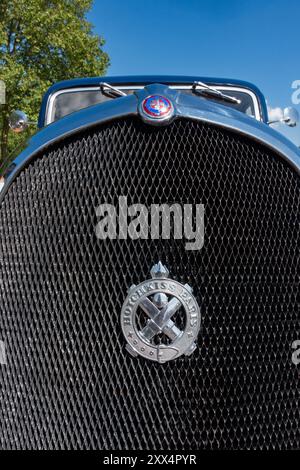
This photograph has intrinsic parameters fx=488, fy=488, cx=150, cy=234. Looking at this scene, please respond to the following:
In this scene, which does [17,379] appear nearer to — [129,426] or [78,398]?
[78,398]

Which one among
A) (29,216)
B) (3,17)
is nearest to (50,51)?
(3,17)

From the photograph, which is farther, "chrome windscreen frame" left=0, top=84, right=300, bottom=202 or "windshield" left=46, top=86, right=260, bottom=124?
"windshield" left=46, top=86, right=260, bottom=124

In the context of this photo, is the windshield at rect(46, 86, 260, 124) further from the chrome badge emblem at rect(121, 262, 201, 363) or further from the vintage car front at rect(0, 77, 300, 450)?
the chrome badge emblem at rect(121, 262, 201, 363)

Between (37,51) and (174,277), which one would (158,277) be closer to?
(174,277)

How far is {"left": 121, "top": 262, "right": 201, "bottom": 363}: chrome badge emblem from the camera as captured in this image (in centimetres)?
147

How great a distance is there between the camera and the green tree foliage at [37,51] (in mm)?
15531

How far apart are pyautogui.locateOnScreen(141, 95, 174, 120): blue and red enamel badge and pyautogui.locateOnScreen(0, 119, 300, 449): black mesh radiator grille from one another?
2.0 inches

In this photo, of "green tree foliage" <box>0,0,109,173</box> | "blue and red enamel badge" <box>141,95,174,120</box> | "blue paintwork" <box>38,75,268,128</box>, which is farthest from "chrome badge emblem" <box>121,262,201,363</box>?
"green tree foliage" <box>0,0,109,173</box>

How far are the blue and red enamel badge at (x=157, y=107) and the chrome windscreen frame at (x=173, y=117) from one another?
0.7 inches

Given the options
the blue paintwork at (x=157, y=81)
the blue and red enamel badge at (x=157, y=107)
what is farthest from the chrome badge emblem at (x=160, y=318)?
the blue paintwork at (x=157, y=81)

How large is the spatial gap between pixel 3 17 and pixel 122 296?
17900 millimetres

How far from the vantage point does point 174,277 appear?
153 centimetres
